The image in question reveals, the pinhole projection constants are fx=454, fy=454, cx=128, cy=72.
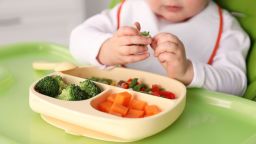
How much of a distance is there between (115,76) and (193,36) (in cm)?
32

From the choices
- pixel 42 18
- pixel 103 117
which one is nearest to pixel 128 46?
pixel 103 117

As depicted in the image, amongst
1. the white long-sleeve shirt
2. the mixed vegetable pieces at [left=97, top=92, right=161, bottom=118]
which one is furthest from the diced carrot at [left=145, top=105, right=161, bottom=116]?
the white long-sleeve shirt

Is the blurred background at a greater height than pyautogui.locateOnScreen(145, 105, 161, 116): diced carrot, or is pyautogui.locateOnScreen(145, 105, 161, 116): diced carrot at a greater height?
pyautogui.locateOnScreen(145, 105, 161, 116): diced carrot

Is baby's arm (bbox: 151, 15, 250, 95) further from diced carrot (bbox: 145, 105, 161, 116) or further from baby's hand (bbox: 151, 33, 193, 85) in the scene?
diced carrot (bbox: 145, 105, 161, 116)

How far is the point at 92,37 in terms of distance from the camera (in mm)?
1179

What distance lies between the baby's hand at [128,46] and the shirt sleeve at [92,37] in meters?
0.09

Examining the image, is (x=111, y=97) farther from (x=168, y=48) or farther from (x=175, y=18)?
(x=175, y=18)

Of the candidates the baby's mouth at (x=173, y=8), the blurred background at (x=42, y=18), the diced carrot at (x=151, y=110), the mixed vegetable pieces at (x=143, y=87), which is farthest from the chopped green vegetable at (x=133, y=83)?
the blurred background at (x=42, y=18)

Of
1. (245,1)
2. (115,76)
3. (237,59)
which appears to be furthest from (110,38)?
(245,1)

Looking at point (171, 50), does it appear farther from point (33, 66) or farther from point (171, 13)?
point (33, 66)

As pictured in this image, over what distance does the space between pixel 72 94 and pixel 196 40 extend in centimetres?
51

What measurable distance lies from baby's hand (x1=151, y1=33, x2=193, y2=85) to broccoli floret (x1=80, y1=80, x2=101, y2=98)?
0.54 ft

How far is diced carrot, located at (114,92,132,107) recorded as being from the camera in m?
0.85

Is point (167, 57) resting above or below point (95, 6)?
above
